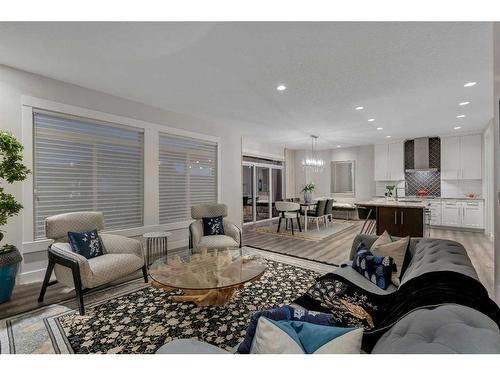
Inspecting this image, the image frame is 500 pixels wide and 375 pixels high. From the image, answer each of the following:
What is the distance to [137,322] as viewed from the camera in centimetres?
212

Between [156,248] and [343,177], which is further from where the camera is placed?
[343,177]

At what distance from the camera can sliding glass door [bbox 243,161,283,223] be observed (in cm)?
774

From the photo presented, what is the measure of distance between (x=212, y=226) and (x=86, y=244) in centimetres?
174

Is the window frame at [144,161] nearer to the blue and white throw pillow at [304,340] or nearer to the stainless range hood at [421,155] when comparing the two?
the blue and white throw pillow at [304,340]

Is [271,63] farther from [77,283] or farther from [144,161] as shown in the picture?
[77,283]

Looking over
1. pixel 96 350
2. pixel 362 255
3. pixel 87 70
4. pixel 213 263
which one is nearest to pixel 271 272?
pixel 213 263

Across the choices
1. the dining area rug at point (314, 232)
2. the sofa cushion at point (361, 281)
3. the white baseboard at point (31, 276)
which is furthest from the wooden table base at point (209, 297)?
the dining area rug at point (314, 232)

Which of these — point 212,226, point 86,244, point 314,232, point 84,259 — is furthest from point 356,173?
point 84,259

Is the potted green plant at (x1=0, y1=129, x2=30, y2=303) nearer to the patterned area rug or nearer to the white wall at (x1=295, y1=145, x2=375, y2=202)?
the patterned area rug

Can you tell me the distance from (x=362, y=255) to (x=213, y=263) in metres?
1.55

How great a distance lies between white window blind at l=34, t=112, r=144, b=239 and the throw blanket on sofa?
3.37 meters

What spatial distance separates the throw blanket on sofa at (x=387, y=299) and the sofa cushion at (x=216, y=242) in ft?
5.58

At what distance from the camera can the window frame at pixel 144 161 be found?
9.98 ft
